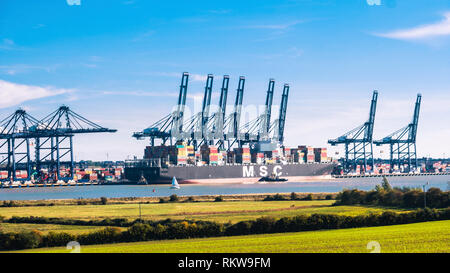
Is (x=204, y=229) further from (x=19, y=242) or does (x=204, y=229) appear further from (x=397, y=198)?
(x=397, y=198)

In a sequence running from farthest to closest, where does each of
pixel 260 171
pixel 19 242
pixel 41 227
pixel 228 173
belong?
pixel 260 171
pixel 228 173
pixel 41 227
pixel 19 242

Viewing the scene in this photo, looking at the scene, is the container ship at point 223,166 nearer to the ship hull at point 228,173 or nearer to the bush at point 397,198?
the ship hull at point 228,173

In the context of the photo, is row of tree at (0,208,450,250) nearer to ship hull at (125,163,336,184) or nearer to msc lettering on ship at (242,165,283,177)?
ship hull at (125,163,336,184)

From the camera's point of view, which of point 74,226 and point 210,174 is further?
point 210,174

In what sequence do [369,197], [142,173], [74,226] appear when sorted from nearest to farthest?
[74,226] → [369,197] → [142,173]

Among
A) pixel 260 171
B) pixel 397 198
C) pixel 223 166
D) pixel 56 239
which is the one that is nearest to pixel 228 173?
pixel 223 166

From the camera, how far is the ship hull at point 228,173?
337 ft

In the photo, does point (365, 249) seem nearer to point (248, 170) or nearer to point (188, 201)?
point (188, 201)

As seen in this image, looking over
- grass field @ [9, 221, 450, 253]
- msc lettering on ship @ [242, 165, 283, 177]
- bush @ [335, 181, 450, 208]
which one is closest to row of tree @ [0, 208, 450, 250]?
grass field @ [9, 221, 450, 253]

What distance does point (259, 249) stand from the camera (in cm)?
1811

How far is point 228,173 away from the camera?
111000 mm

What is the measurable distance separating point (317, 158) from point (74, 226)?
10538 cm
